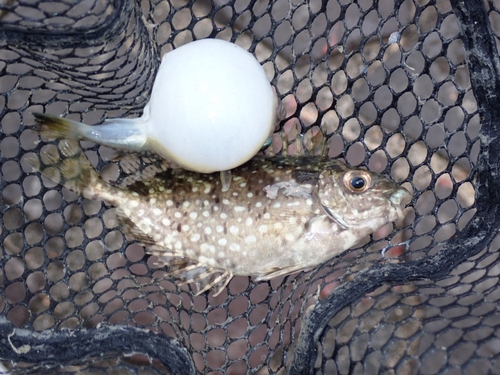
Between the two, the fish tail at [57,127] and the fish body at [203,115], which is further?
the fish tail at [57,127]

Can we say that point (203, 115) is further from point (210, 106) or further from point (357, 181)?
point (357, 181)

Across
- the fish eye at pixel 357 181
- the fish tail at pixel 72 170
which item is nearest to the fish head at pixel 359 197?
the fish eye at pixel 357 181

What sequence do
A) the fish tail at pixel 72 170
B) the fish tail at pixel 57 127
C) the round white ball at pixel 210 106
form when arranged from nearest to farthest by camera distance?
the round white ball at pixel 210 106, the fish tail at pixel 57 127, the fish tail at pixel 72 170

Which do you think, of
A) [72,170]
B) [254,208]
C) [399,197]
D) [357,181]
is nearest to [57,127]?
[72,170]

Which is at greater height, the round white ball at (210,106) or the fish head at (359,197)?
the round white ball at (210,106)

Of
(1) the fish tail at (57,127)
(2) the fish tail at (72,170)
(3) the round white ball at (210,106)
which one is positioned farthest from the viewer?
(2) the fish tail at (72,170)

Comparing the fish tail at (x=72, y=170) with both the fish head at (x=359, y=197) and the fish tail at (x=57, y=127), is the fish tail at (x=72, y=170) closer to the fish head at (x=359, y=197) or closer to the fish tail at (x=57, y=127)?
the fish tail at (x=57, y=127)

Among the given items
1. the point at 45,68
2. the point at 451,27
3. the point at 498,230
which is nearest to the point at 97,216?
the point at 45,68
